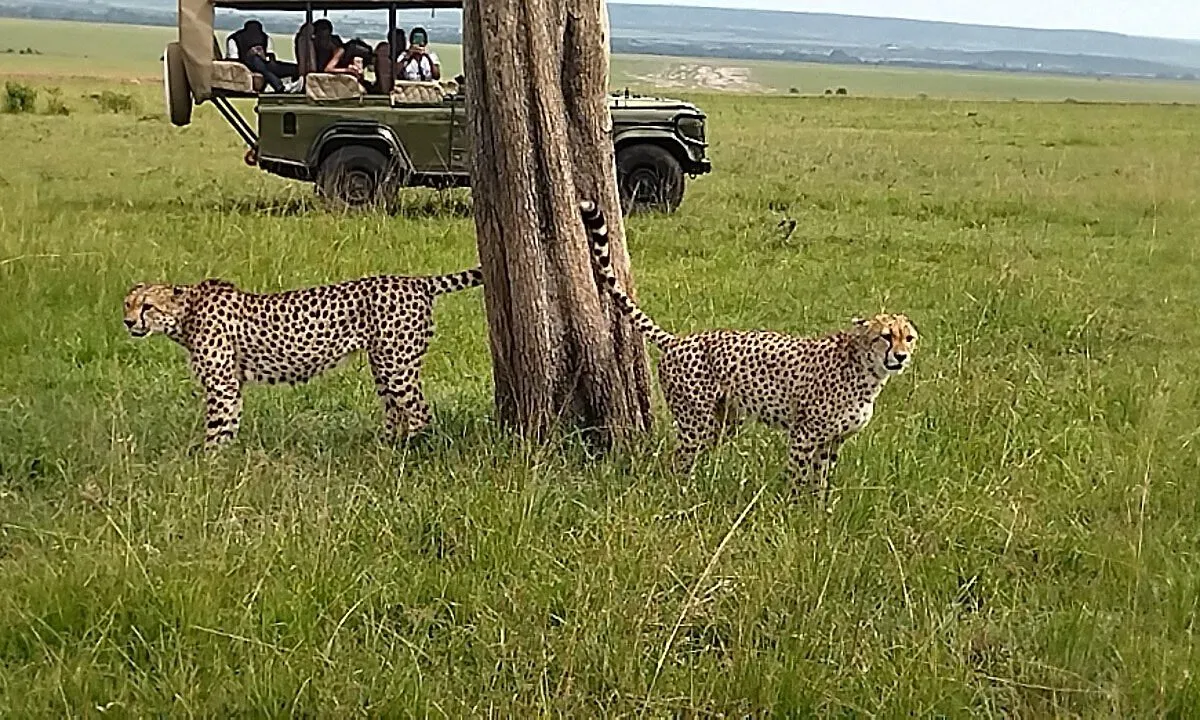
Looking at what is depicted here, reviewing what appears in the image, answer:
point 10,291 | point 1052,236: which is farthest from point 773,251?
point 10,291

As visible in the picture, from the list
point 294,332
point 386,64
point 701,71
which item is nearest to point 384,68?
point 386,64

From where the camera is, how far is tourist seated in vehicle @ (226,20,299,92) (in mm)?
13070

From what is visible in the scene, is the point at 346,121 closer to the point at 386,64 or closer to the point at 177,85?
the point at 386,64

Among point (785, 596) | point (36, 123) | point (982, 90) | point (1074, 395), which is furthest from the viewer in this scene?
point (982, 90)

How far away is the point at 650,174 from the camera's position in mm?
13742

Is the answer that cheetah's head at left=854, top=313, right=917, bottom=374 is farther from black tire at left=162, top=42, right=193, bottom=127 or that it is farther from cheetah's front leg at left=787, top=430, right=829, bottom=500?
black tire at left=162, top=42, right=193, bottom=127

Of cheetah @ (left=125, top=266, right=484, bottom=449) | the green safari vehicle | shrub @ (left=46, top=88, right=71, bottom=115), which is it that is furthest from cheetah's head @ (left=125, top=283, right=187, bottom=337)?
shrub @ (left=46, top=88, right=71, bottom=115)

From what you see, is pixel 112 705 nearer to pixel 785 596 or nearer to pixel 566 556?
pixel 566 556

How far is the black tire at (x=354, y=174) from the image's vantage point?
13172 mm

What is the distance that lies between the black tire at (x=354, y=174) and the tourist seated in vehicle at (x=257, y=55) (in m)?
0.77

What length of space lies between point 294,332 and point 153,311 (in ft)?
1.69

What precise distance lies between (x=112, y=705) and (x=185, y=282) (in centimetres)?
555

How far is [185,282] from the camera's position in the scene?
29.0ft

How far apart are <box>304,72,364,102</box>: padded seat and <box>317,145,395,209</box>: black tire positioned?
0.46m
